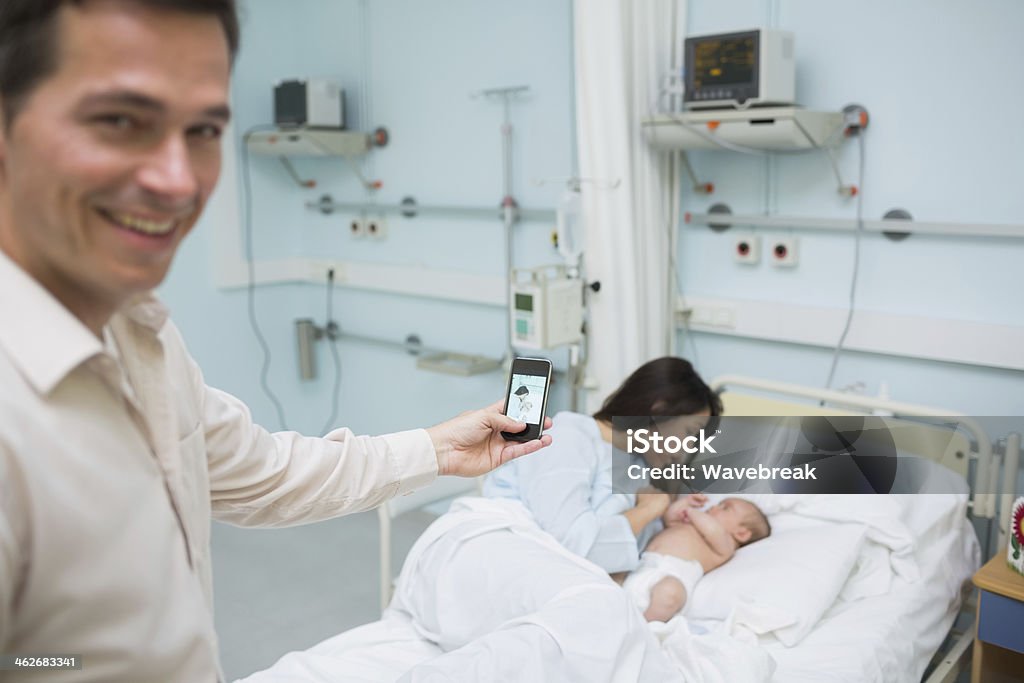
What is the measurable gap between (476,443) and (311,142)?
2.82 meters

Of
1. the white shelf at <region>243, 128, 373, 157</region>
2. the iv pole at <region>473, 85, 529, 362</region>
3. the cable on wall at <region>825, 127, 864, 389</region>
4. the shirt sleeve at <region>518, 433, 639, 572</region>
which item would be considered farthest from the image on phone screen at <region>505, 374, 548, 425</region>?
the white shelf at <region>243, 128, 373, 157</region>

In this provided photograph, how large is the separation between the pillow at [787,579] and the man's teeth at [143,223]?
171 centimetres

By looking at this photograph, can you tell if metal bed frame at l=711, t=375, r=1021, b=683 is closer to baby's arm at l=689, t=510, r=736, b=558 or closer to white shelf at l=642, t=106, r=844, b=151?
baby's arm at l=689, t=510, r=736, b=558

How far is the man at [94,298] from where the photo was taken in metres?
0.75

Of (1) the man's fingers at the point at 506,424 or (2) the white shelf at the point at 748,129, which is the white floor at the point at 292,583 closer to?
(1) the man's fingers at the point at 506,424

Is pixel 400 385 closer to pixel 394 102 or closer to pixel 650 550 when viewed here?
pixel 394 102

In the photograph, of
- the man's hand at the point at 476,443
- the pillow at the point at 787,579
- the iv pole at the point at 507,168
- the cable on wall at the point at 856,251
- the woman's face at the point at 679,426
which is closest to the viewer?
the man's hand at the point at 476,443

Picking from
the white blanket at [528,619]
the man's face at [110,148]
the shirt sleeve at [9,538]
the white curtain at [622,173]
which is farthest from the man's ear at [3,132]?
the white curtain at [622,173]

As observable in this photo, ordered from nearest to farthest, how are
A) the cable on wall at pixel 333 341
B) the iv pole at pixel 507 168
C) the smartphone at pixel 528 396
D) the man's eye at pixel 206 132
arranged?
the man's eye at pixel 206 132 < the smartphone at pixel 528 396 < the iv pole at pixel 507 168 < the cable on wall at pixel 333 341

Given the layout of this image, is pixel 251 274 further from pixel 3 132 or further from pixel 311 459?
pixel 3 132

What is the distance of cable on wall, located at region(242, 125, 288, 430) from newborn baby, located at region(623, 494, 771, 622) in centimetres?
267

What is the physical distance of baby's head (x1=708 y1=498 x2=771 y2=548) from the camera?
2.47 meters

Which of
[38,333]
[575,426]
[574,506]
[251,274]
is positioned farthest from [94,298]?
[251,274]

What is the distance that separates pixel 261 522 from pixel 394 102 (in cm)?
317
